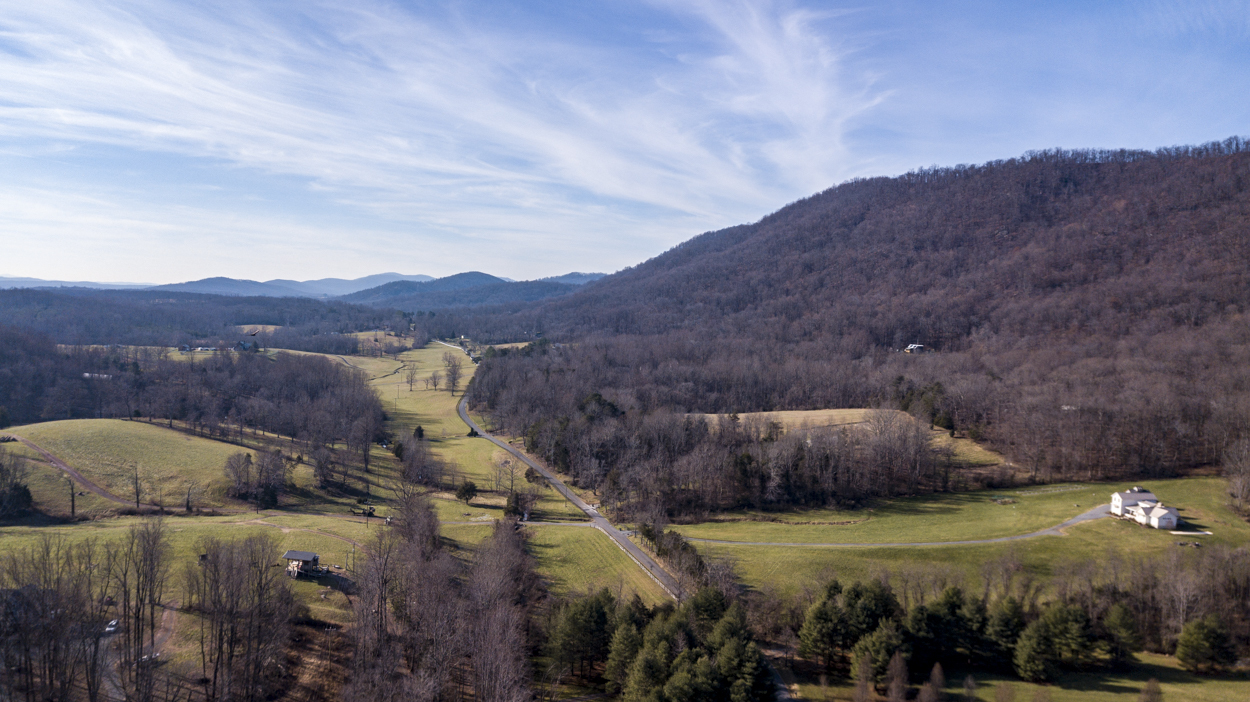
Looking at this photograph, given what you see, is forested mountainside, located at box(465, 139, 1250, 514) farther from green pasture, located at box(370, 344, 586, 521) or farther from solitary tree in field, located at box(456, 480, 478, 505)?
solitary tree in field, located at box(456, 480, 478, 505)

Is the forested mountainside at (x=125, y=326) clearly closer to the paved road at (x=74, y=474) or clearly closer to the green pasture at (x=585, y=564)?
the paved road at (x=74, y=474)

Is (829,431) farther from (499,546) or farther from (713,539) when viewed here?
(499,546)

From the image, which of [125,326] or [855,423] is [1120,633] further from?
[125,326]


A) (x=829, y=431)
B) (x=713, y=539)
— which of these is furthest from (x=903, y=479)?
(x=713, y=539)

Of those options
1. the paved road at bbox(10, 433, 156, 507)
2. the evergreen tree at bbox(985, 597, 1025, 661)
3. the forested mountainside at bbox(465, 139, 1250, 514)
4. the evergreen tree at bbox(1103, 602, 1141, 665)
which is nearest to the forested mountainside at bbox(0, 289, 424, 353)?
the forested mountainside at bbox(465, 139, 1250, 514)

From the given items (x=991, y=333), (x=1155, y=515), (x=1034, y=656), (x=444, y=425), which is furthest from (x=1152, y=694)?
(x=991, y=333)

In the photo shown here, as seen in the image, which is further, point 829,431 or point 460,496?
point 829,431
